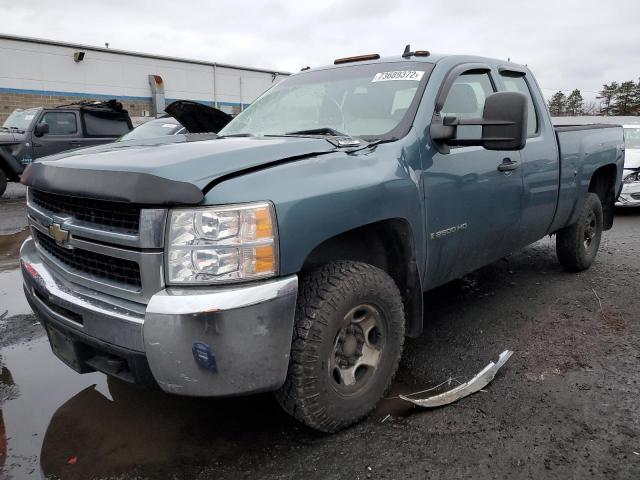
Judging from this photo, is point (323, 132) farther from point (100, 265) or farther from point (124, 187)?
point (100, 265)

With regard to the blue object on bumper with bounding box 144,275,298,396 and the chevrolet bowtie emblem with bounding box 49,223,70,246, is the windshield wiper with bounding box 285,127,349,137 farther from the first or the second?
the chevrolet bowtie emblem with bounding box 49,223,70,246

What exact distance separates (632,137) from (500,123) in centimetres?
890

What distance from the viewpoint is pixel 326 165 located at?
7.51 feet

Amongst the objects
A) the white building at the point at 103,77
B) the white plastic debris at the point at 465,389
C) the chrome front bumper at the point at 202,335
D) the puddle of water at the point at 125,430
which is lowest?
the puddle of water at the point at 125,430

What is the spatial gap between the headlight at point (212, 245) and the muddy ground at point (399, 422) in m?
0.93

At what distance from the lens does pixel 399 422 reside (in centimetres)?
258

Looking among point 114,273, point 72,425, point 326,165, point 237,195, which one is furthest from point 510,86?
point 72,425

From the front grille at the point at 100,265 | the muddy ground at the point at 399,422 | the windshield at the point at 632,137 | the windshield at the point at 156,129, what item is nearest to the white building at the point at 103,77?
the windshield at the point at 156,129

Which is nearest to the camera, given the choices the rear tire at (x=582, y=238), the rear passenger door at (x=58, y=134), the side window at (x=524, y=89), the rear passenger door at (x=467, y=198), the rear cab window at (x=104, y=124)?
the rear passenger door at (x=467, y=198)

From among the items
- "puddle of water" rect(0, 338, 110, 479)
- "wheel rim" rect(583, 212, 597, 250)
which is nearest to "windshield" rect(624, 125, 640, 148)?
"wheel rim" rect(583, 212, 597, 250)

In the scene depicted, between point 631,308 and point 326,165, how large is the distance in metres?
3.27

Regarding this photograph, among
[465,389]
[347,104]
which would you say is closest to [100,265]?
[347,104]

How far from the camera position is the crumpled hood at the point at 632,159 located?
8.66 metres

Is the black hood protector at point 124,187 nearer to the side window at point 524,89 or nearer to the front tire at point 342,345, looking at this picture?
the front tire at point 342,345
